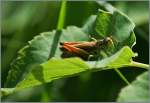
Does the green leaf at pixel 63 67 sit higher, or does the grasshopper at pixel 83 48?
the green leaf at pixel 63 67

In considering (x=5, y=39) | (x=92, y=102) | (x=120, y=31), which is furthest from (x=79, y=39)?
(x=5, y=39)

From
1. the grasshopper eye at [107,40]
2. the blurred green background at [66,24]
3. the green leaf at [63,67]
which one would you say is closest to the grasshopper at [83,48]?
the grasshopper eye at [107,40]

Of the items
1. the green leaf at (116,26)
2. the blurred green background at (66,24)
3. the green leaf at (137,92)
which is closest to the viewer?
the green leaf at (137,92)

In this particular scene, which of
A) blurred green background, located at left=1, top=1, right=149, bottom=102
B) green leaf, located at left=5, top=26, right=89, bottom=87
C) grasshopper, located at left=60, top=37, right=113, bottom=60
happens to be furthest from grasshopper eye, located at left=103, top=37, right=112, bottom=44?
blurred green background, located at left=1, top=1, right=149, bottom=102

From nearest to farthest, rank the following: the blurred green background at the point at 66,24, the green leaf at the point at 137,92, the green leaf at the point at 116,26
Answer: the green leaf at the point at 137,92 < the green leaf at the point at 116,26 < the blurred green background at the point at 66,24

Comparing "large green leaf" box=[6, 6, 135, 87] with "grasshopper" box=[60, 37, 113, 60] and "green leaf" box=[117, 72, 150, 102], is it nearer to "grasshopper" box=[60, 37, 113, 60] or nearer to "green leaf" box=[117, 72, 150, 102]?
"grasshopper" box=[60, 37, 113, 60]

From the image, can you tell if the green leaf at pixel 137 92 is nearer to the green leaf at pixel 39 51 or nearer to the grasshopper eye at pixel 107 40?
the grasshopper eye at pixel 107 40

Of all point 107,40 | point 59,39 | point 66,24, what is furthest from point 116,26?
point 66,24

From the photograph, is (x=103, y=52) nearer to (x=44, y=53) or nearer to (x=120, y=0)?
(x=44, y=53)
